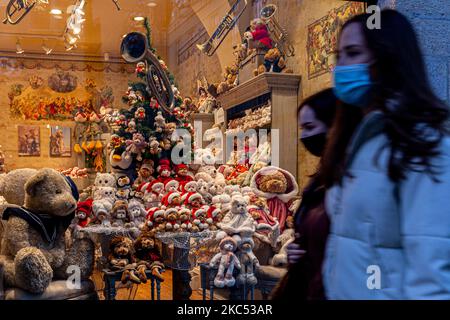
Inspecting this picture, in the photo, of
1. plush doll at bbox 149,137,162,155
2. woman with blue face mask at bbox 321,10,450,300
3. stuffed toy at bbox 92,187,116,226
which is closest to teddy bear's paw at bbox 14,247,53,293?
stuffed toy at bbox 92,187,116,226

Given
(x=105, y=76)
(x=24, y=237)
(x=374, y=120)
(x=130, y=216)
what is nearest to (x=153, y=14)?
(x=105, y=76)

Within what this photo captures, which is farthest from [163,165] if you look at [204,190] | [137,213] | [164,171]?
[137,213]

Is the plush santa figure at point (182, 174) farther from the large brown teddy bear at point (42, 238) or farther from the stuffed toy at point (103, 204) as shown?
the large brown teddy bear at point (42, 238)

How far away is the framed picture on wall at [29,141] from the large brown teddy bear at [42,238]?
0.09m

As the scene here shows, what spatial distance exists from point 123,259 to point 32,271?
0.45m

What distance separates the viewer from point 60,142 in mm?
2078

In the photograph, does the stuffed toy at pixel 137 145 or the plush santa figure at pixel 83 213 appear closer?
the plush santa figure at pixel 83 213

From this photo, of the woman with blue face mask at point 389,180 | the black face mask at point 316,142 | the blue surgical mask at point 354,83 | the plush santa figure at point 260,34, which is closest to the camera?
the woman with blue face mask at point 389,180

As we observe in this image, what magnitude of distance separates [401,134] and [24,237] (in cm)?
153

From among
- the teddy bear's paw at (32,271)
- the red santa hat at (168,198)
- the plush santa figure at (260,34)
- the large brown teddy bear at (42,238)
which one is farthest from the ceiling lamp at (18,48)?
the plush santa figure at (260,34)

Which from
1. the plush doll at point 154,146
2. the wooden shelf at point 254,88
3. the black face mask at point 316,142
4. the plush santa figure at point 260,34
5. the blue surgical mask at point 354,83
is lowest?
the black face mask at point 316,142

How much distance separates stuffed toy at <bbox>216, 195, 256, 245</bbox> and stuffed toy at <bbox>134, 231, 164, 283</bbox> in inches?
11.3

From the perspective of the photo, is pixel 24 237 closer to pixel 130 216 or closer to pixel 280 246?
pixel 130 216

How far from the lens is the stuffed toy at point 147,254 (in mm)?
2229
